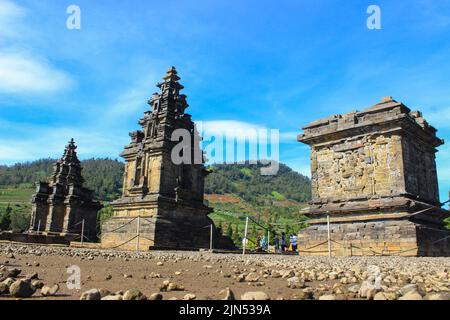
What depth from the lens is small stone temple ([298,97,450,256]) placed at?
14359 millimetres

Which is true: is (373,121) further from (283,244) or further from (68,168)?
(68,168)

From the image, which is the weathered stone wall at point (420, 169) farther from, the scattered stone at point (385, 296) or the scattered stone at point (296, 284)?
the scattered stone at point (385, 296)

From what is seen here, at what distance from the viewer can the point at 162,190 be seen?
22.4m

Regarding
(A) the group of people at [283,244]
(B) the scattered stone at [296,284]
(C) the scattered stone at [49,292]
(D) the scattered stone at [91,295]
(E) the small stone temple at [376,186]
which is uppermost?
(E) the small stone temple at [376,186]

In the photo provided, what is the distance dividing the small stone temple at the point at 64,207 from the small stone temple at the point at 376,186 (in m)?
23.8

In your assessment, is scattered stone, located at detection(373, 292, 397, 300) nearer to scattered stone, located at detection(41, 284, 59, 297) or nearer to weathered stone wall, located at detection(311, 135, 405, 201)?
scattered stone, located at detection(41, 284, 59, 297)

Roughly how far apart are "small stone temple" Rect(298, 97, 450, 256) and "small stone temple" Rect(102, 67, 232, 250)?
7483 millimetres

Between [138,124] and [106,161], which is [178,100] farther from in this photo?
[106,161]

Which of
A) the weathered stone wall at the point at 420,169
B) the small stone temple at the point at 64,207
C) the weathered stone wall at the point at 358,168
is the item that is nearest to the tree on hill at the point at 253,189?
the small stone temple at the point at 64,207

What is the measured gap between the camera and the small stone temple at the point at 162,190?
21078 millimetres

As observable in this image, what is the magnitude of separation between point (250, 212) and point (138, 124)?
11113cm

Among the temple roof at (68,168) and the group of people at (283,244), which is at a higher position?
the temple roof at (68,168)

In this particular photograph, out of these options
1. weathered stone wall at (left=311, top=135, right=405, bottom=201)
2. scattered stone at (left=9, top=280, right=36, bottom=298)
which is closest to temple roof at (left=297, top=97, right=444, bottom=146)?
weathered stone wall at (left=311, top=135, right=405, bottom=201)

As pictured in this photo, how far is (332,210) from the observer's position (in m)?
16.2
